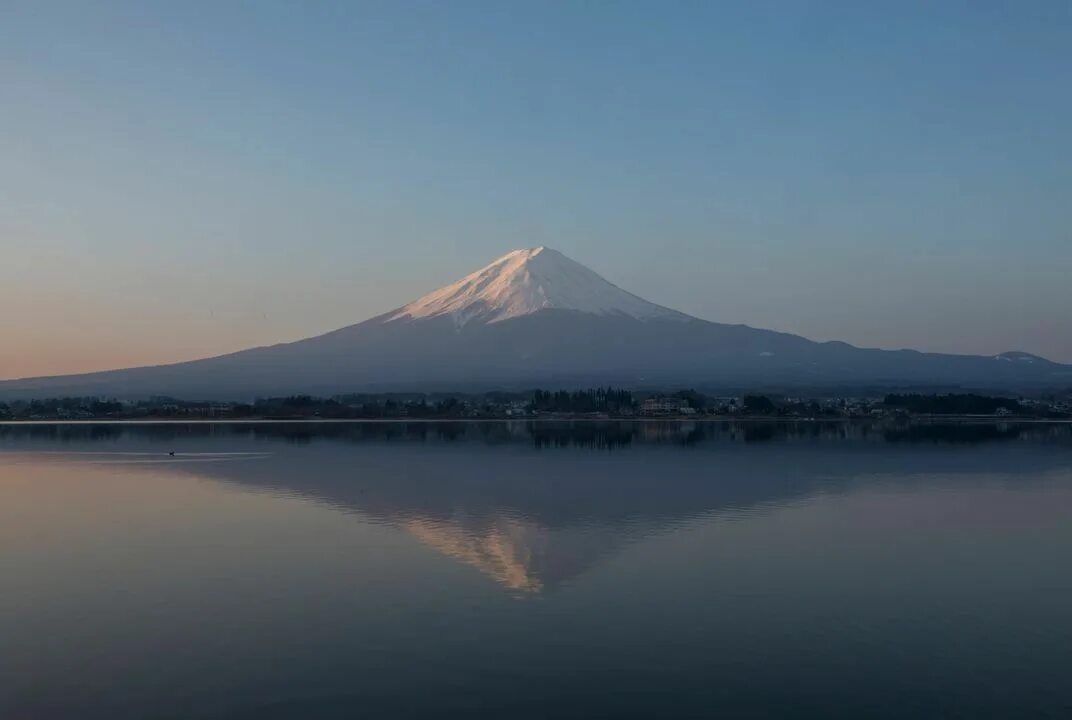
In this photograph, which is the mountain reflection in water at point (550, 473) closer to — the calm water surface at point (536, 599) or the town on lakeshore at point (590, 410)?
the calm water surface at point (536, 599)

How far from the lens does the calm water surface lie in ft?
22.7

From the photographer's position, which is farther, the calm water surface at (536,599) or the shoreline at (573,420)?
the shoreline at (573,420)

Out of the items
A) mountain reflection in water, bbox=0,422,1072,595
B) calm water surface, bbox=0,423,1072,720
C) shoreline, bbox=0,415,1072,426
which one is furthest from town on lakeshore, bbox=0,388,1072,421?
calm water surface, bbox=0,423,1072,720

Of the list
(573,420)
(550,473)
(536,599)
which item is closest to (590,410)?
(573,420)

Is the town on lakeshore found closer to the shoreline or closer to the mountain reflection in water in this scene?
the shoreline

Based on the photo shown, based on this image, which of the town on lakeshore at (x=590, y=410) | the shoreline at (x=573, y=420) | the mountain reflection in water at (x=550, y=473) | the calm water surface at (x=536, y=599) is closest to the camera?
the calm water surface at (x=536, y=599)

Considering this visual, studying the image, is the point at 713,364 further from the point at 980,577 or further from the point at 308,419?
the point at 980,577

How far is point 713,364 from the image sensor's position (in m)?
123

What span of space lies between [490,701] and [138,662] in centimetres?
305

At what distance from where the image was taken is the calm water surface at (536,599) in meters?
6.91

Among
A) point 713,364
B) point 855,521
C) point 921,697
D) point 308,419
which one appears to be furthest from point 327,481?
point 713,364

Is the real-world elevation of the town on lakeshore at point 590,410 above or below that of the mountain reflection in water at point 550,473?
above

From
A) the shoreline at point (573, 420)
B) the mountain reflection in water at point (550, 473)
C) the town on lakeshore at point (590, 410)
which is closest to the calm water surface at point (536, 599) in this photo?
the mountain reflection in water at point (550, 473)

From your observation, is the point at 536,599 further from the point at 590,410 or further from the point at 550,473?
the point at 590,410
